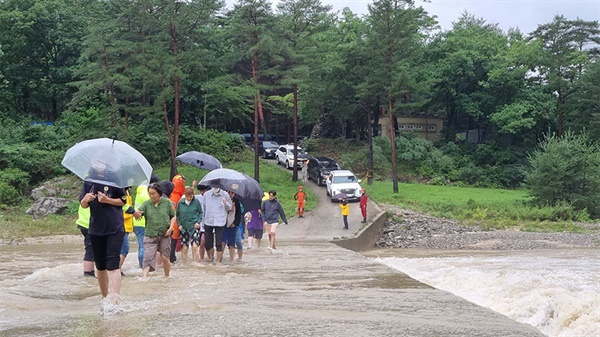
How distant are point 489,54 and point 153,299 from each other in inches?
2031

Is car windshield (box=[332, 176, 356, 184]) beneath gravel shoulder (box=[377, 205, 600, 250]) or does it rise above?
above

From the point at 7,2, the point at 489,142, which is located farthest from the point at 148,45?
the point at 489,142

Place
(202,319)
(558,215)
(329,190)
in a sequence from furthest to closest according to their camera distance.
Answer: (329,190)
(558,215)
(202,319)

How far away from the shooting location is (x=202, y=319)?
22.1 feet

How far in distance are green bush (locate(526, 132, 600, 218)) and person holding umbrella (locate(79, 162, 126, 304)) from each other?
Result: 2960cm

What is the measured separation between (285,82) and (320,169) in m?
6.37

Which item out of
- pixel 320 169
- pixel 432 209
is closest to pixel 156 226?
pixel 432 209

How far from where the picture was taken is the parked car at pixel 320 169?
39.4m

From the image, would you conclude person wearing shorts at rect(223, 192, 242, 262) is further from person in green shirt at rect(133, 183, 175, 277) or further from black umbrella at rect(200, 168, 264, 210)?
person in green shirt at rect(133, 183, 175, 277)

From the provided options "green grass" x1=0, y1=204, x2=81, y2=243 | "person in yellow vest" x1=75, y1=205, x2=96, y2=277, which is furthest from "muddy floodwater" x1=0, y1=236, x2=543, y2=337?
"green grass" x1=0, y1=204, x2=81, y2=243

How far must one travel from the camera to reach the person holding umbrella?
22.8 ft

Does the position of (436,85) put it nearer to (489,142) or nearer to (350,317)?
(489,142)

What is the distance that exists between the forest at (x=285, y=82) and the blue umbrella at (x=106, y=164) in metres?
25.8

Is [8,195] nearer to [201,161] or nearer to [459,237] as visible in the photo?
[201,161]
